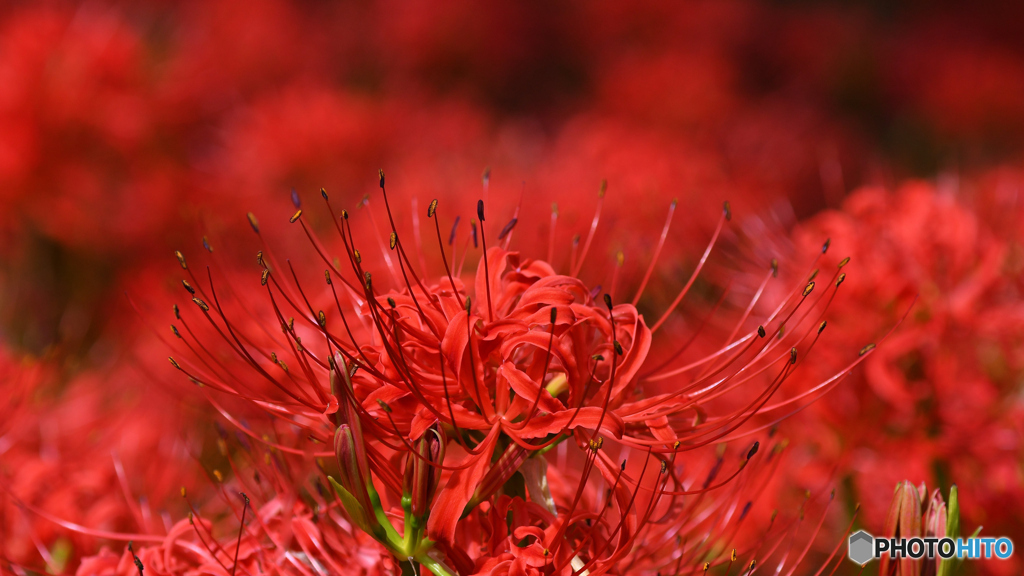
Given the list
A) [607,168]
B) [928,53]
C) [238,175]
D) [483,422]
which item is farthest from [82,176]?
[928,53]

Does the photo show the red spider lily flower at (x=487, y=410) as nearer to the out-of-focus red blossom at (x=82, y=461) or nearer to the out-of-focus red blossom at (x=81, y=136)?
the out-of-focus red blossom at (x=82, y=461)

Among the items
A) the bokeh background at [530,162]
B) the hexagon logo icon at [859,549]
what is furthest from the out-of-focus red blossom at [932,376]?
the hexagon logo icon at [859,549]

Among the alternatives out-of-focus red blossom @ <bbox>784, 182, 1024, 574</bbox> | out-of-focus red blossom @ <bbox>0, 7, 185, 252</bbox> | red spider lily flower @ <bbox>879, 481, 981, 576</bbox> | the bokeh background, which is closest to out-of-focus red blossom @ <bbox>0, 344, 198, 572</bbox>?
the bokeh background

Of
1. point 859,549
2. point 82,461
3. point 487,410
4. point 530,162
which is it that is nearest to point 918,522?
point 859,549

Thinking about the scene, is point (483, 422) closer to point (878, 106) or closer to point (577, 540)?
point (577, 540)

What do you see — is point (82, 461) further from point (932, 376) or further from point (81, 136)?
point (932, 376)

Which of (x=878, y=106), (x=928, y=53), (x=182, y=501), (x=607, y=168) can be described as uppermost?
(x=928, y=53)
